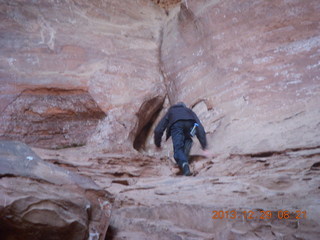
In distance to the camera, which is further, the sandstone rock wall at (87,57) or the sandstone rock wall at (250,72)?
the sandstone rock wall at (87,57)

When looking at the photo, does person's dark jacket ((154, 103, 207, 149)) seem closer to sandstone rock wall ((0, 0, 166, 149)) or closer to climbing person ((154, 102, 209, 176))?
climbing person ((154, 102, 209, 176))

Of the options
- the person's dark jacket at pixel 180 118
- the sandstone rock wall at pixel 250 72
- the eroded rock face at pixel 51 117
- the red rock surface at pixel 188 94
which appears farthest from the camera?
the eroded rock face at pixel 51 117

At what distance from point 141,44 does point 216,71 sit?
2.13m

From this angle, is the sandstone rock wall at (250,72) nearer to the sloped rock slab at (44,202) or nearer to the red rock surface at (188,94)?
the red rock surface at (188,94)

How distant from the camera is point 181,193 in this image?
4.01m

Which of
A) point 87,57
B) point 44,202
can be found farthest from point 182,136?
point 44,202

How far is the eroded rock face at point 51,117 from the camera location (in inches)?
257

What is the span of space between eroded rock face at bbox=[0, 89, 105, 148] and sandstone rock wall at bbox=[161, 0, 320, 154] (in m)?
1.84
